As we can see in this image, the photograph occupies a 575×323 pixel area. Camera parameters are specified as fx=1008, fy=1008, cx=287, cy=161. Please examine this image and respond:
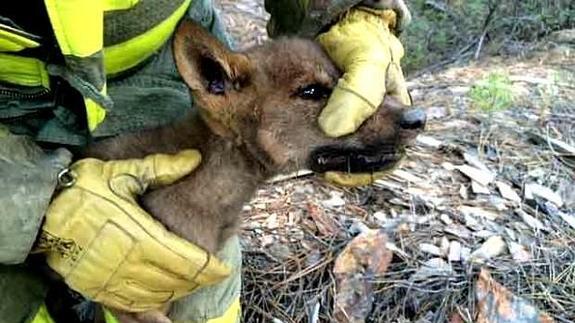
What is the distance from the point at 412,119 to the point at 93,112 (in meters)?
0.75

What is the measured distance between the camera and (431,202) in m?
3.30

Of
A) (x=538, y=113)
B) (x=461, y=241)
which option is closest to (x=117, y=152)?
(x=461, y=241)

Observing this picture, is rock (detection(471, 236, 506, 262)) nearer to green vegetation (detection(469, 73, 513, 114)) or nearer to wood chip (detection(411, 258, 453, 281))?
wood chip (detection(411, 258, 453, 281))

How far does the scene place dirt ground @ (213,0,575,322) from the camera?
9.95 ft

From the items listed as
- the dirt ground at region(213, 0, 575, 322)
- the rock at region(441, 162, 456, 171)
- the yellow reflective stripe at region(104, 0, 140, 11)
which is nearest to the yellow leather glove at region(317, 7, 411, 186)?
the yellow reflective stripe at region(104, 0, 140, 11)

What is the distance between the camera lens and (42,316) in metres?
2.51

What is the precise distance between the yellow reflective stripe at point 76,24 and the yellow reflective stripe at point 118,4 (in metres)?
0.16

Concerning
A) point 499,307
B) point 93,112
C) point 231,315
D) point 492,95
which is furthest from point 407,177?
point 93,112

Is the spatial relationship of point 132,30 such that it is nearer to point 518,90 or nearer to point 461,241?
point 461,241

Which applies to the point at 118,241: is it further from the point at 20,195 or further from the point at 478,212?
the point at 478,212

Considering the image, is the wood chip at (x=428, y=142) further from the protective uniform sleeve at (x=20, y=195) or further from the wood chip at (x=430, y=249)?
the protective uniform sleeve at (x=20, y=195)

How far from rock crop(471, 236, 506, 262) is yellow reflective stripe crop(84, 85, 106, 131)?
1367mm

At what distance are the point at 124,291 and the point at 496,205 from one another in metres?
1.45

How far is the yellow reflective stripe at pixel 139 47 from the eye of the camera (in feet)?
7.93
